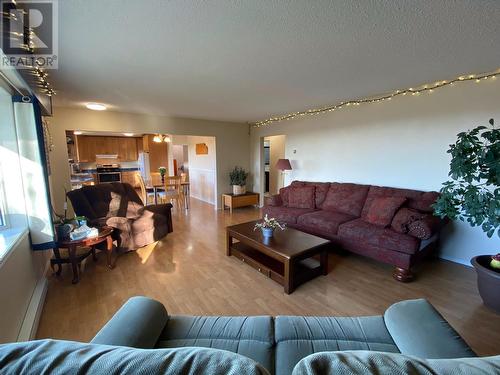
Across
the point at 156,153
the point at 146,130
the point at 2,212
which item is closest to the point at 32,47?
the point at 2,212

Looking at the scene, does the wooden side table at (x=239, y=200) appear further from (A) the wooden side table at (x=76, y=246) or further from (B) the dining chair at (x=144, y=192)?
(A) the wooden side table at (x=76, y=246)

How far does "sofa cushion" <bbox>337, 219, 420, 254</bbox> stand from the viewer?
2.51 metres

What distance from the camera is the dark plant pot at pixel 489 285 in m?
1.97

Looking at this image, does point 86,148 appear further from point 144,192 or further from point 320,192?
point 320,192

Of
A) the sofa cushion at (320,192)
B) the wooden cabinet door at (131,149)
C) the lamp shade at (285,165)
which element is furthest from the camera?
the wooden cabinet door at (131,149)

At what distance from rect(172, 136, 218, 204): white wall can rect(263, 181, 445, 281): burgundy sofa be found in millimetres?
2447

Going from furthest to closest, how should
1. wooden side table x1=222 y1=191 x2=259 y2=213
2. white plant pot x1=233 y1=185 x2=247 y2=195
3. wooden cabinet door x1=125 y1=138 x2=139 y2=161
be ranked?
wooden cabinet door x1=125 y1=138 x2=139 y2=161 → white plant pot x1=233 y1=185 x2=247 y2=195 → wooden side table x1=222 y1=191 x2=259 y2=213

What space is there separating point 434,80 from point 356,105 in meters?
1.21

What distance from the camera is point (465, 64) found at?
2.27 metres

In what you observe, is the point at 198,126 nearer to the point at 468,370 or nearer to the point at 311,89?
the point at 311,89

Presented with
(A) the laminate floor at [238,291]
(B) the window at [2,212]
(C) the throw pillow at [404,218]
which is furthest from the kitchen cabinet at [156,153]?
(C) the throw pillow at [404,218]

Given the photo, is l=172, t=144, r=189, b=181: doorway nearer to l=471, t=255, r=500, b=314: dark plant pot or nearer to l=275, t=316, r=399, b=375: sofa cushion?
l=275, t=316, r=399, b=375: sofa cushion

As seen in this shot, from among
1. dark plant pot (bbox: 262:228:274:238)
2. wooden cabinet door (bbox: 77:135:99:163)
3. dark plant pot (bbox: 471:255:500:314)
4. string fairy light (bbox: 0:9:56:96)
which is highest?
string fairy light (bbox: 0:9:56:96)

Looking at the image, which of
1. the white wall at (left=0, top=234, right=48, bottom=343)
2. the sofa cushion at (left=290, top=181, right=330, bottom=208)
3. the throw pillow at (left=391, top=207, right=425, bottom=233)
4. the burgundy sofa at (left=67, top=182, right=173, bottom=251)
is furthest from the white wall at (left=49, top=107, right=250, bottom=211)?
the throw pillow at (left=391, top=207, right=425, bottom=233)
